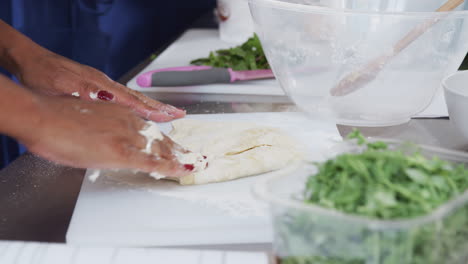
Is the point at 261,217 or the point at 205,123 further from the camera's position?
the point at 205,123

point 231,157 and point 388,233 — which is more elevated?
point 388,233

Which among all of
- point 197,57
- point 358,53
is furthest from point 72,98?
point 197,57

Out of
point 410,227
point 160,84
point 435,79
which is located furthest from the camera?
point 160,84

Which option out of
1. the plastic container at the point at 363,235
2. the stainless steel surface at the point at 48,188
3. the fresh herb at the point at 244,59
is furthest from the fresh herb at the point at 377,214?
the fresh herb at the point at 244,59

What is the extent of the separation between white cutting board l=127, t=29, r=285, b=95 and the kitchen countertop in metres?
0.13

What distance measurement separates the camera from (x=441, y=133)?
130 centimetres

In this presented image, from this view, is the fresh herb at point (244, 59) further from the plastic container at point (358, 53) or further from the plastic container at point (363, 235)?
the plastic container at point (363, 235)

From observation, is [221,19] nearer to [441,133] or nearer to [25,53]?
[25,53]

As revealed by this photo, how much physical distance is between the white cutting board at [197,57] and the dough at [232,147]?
1.15ft

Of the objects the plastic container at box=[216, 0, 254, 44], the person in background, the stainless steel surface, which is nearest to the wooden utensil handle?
the stainless steel surface

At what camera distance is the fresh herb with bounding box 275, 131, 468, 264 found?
60cm

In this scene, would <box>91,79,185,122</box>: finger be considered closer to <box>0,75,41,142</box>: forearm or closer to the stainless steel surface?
the stainless steel surface

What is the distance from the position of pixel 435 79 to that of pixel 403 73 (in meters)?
0.09

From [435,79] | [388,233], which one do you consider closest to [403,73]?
[435,79]
